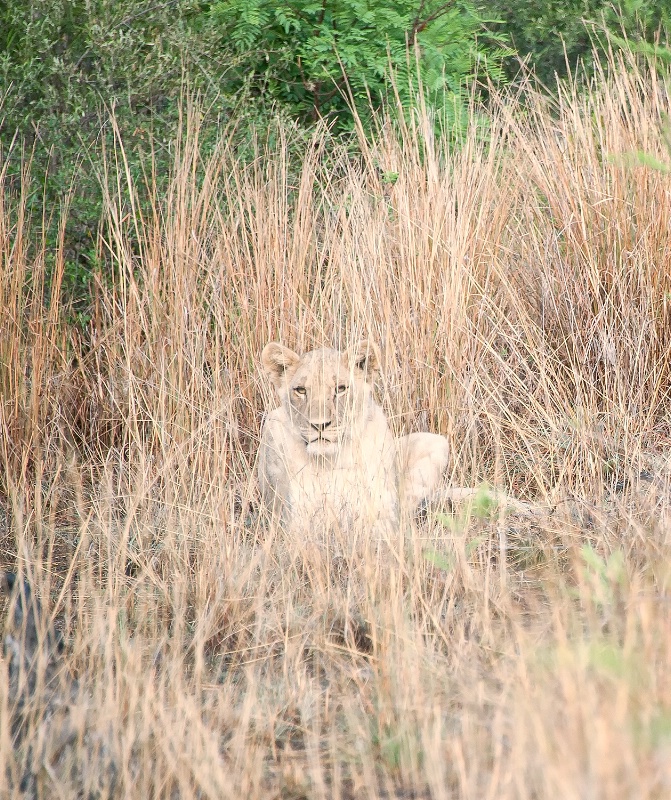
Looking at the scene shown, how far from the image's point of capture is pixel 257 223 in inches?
195

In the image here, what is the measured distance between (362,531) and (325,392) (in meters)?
0.60

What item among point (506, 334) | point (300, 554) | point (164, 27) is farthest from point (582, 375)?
point (164, 27)

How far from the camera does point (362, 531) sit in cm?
334

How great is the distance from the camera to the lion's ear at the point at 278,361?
3.92 metres

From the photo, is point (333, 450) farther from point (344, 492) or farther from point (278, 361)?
point (278, 361)

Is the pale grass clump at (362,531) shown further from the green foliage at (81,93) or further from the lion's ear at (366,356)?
the green foliage at (81,93)

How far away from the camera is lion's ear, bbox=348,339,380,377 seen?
12.4ft

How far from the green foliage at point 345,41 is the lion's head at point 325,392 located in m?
3.21

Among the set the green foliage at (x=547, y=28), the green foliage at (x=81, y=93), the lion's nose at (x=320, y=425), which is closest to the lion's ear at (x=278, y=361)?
the lion's nose at (x=320, y=425)

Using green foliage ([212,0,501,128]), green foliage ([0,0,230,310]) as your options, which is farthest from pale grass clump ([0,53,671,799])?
green foliage ([212,0,501,128])

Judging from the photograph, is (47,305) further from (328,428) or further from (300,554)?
(300,554)

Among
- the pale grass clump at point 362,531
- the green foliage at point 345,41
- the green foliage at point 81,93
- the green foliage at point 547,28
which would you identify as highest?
the green foliage at point 547,28

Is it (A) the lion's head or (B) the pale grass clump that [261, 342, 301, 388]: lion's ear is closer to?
(A) the lion's head

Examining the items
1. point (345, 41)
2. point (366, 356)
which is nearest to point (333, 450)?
point (366, 356)
